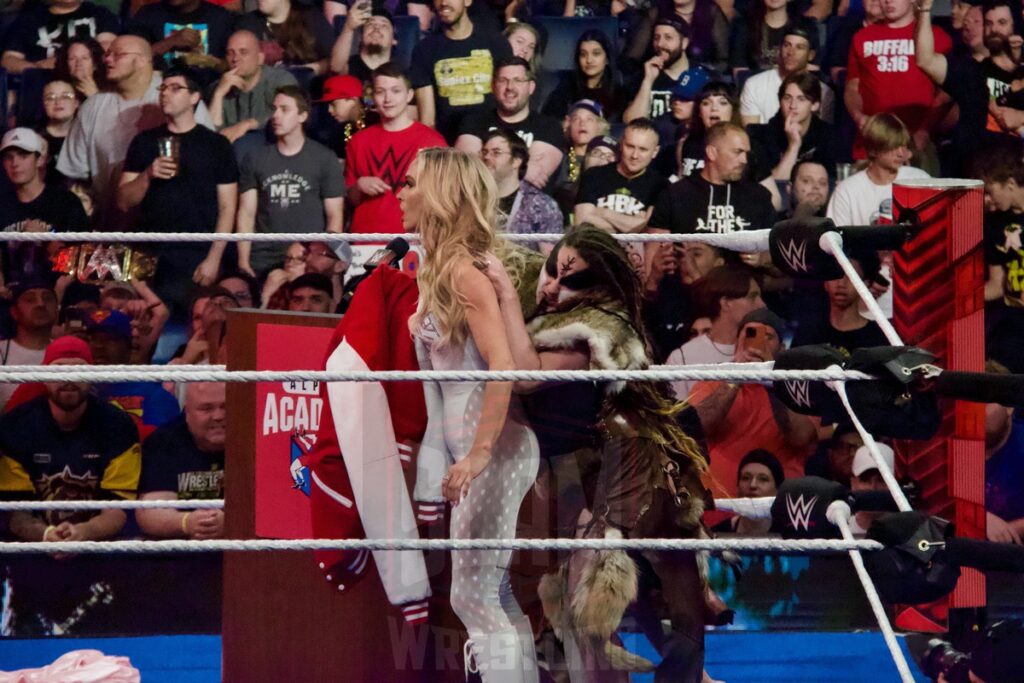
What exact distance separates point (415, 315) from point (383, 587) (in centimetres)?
55

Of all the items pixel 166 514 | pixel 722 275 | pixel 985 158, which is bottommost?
pixel 166 514

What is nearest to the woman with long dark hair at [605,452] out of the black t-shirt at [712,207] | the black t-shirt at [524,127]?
the black t-shirt at [712,207]

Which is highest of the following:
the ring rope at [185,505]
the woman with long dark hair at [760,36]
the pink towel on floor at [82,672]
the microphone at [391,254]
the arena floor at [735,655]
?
the woman with long dark hair at [760,36]

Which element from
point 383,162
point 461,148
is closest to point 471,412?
point 383,162

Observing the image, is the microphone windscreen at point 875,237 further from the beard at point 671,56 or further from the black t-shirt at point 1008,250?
the beard at point 671,56

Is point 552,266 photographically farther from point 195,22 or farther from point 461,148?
point 195,22

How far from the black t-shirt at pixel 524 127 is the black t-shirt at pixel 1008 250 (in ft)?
4.79

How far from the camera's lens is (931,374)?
1.59 m

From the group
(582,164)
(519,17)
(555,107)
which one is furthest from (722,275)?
(519,17)

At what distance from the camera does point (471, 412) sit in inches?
96.5

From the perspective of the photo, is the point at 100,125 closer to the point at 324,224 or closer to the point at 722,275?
the point at 324,224

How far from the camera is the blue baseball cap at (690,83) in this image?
15.4 feet

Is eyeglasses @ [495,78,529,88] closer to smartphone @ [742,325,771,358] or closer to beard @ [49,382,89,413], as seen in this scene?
smartphone @ [742,325,771,358]

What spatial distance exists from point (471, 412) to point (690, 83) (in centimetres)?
262
